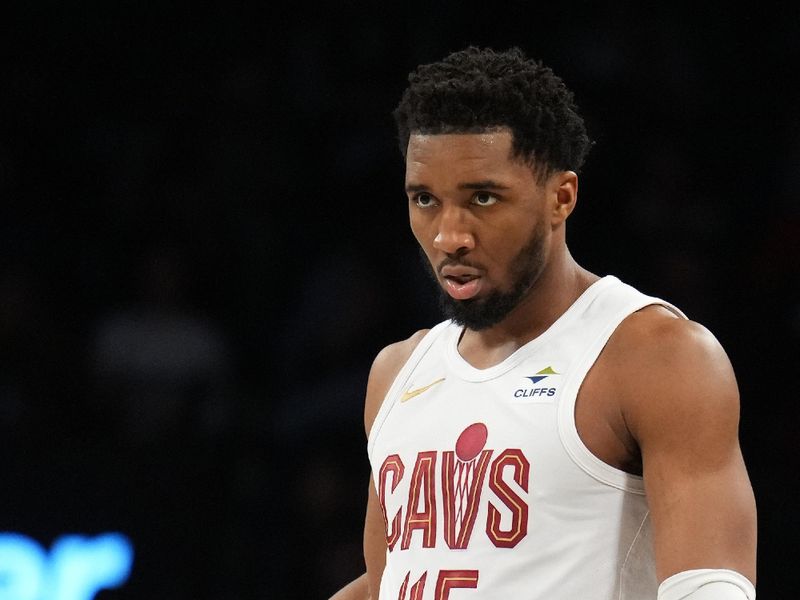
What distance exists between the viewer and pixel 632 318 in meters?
2.25

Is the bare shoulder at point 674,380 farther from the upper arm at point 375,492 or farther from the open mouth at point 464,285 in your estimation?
the upper arm at point 375,492

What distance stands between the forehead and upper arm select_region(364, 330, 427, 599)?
50 cm

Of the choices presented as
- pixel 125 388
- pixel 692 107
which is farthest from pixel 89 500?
pixel 692 107

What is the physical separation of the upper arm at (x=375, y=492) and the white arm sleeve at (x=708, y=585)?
0.83 m

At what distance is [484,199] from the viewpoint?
7.47 ft

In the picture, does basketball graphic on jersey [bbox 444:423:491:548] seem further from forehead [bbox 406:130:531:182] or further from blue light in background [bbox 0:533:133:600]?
blue light in background [bbox 0:533:133:600]

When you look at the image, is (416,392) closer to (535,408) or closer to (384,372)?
(384,372)

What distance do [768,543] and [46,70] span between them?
3588 mm

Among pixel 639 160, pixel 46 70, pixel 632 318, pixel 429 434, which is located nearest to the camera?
→ pixel 632 318

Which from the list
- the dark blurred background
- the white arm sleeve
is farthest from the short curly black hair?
the dark blurred background

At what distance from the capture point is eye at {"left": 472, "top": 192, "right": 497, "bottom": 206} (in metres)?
2.27

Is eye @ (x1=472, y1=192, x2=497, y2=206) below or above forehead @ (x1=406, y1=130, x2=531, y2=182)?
below

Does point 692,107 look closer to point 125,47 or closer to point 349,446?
point 349,446

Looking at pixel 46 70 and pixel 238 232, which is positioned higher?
pixel 46 70
